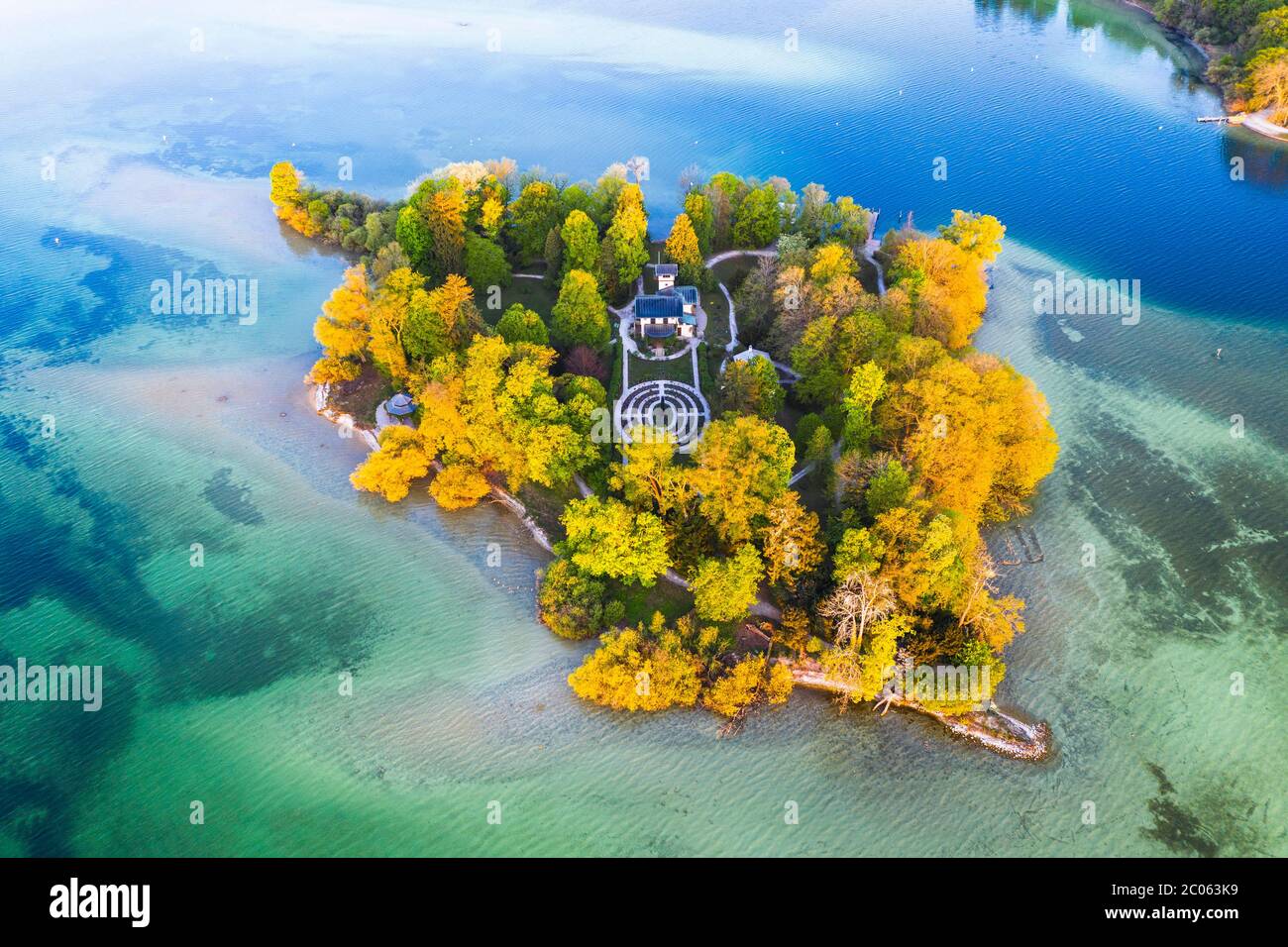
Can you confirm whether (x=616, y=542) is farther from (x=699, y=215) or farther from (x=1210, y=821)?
(x=699, y=215)

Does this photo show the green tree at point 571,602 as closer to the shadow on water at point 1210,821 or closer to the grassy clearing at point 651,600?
the grassy clearing at point 651,600

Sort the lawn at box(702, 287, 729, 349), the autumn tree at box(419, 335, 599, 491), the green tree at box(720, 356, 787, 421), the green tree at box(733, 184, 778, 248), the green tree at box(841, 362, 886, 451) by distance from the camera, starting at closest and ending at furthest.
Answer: the green tree at box(841, 362, 886, 451), the autumn tree at box(419, 335, 599, 491), the green tree at box(720, 356, 787, 421), the lawn at box(702, 287, 729, 349), the green tree at box(733, 184, 778, 248)

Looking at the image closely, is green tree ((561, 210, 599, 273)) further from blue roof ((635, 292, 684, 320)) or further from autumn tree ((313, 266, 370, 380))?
autumn tree ((313, 266, 370, 380))

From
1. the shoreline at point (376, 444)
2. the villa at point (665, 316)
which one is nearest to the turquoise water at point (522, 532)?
the shoreline at point (376, 444)

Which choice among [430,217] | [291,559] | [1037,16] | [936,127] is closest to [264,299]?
[430,217]

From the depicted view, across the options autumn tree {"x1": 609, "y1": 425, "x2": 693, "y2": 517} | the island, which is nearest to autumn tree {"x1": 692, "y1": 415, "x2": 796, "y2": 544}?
the island

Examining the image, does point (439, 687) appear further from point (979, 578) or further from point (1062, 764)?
point (1062, 764)
